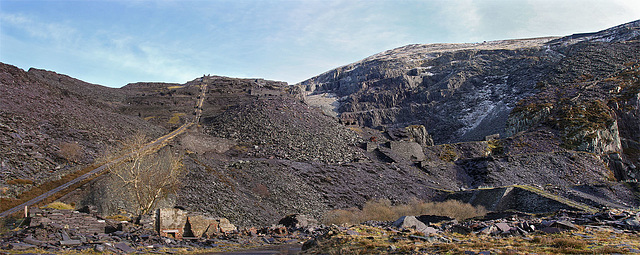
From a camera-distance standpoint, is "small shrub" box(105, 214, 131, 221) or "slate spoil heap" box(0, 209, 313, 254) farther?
"small shrub" box(105, 214, 131, 221)

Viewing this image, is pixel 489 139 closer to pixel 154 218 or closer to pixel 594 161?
pixel 594 161

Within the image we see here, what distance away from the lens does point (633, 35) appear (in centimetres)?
13250

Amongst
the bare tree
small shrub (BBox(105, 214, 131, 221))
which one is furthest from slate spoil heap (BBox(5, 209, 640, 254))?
the bare tree

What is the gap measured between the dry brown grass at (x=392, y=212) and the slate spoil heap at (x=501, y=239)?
48.3 ft

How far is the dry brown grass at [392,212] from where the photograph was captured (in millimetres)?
36906

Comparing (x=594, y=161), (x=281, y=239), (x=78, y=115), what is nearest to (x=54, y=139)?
(x=78, y=115)

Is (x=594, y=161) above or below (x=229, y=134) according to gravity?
below

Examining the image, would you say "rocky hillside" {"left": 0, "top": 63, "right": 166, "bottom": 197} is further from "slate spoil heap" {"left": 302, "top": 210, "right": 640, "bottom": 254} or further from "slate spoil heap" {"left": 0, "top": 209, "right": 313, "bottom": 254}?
"slate spoil heap" {"left": 302, "top": 210, "right": 640, "bottom": 254}

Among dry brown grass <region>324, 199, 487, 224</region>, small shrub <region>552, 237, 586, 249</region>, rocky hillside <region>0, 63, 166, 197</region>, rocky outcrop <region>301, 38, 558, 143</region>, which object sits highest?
rocky outcrop <region>301, 38, 558, 143</region>

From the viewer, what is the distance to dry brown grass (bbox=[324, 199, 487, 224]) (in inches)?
1453

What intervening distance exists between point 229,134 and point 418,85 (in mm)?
108374

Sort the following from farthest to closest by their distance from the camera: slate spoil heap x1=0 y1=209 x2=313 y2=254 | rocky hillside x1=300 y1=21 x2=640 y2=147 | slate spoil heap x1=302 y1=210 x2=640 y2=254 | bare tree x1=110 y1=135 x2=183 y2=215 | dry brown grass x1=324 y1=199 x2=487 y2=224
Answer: rocky hillside x1=300 y1=21 x2=640 y2=147, dry brown grass x1=324 y1=199 x2=487 y2=224, bare tree x1=110 y1=135 x2=183 y2=215, slate spoil heap x1=0 y1=209 x2=313 y2=254, slate spoil heap x1=302 y1=210 x2=640 y2=254

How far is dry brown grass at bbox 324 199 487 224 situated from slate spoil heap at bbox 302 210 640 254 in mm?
14717

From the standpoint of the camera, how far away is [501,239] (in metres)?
16.5
